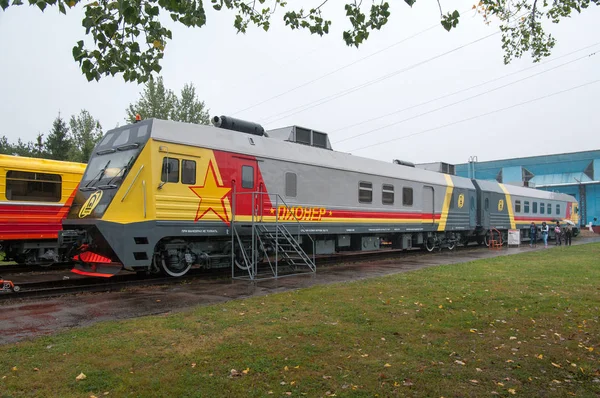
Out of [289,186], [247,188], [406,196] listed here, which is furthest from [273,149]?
[406,196]

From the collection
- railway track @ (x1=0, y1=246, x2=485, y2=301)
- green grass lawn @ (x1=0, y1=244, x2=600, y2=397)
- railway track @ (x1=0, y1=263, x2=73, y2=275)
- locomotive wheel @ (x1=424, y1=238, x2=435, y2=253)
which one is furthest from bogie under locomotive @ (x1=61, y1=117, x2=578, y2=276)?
railway track @ (x1=0, y1=263, x2=73, y2=275)

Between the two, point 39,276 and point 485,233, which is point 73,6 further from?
point 485,233

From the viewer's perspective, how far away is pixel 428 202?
20297 mm

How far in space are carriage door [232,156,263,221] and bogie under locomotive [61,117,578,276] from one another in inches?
1.1

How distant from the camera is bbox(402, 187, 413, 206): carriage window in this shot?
18688mm

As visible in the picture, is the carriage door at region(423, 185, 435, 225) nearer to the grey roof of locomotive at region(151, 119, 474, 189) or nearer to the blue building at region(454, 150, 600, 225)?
the grey roof of locomotive at region(151, 119, 474, 189)

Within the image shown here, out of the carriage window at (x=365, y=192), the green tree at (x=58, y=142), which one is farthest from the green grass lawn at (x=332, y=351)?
the green tree at (x=58, y=142)

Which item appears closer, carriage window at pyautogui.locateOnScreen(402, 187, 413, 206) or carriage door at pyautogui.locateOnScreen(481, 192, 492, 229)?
carriage window at pyautogui.locateOnScreen(402, 187, 413, 206)

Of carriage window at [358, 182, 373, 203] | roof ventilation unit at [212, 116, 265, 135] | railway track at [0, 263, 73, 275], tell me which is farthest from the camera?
carriage window at [358, 182, 373, 203]

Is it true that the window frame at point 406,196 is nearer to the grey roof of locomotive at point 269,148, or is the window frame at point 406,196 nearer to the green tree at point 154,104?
the grey roof of locomotive at point 269,148

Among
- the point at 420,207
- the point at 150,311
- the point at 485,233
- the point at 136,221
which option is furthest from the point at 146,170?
the point at 485,233

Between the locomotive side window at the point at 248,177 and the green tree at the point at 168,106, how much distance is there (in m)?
32.8

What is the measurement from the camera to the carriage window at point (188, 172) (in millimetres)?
10820

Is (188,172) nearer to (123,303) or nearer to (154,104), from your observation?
(123,303)
